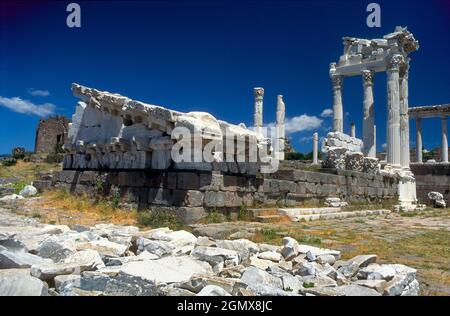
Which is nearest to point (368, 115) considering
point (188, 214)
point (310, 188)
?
point (310, 188)

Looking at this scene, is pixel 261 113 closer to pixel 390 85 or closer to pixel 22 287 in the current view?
pixel 390 85

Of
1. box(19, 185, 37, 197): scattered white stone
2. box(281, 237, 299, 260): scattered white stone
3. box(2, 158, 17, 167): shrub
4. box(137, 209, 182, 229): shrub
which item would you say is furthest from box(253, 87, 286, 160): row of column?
box(281, 237, 299, 260): scattered white stone

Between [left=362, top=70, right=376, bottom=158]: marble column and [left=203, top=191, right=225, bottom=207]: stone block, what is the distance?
1692cm

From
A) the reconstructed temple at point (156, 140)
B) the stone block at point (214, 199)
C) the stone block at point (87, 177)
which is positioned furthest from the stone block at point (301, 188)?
the stone block at point (87, 177)

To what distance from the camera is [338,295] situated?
315 cm

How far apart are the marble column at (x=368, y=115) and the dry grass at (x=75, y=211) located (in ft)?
56.5

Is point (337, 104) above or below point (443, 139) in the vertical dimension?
above

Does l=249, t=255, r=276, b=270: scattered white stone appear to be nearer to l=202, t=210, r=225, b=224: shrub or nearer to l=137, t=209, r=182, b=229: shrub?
l=137, t=209, r=182, b=229: shrub

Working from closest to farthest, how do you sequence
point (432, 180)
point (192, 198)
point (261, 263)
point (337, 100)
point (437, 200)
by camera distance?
1. point (261, 263)
2. point (192, 198)
3. point (437, 200)
4. point (432, 180)
5. point (337, 100)

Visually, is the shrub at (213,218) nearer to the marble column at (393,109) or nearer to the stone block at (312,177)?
the stone block at (312,177)

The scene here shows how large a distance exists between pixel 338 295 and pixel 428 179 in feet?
79.0

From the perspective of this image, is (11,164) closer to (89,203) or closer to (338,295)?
(89,203)

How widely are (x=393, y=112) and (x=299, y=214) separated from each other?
1263 centimetres

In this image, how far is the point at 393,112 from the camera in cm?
1969
